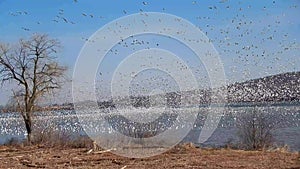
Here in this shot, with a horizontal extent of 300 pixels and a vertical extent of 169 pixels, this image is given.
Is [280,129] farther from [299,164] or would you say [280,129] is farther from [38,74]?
[299,164]

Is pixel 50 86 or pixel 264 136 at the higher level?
pixel 50 86

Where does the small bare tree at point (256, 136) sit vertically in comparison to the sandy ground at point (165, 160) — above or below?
above

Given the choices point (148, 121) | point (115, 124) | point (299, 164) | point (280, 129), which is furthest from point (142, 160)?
point (280, 129)

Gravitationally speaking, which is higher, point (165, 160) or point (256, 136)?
point (256, 136)

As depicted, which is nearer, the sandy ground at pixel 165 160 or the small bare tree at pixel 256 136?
the sandy ground at pixel 165 160

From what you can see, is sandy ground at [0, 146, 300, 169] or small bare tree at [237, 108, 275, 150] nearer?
sandy ground at [0, 146, 300, 169]

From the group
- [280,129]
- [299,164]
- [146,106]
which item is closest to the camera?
[299,164]

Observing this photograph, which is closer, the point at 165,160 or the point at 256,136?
the point at 165,160

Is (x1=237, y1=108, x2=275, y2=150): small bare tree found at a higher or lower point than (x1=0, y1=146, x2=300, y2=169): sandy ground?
higher
